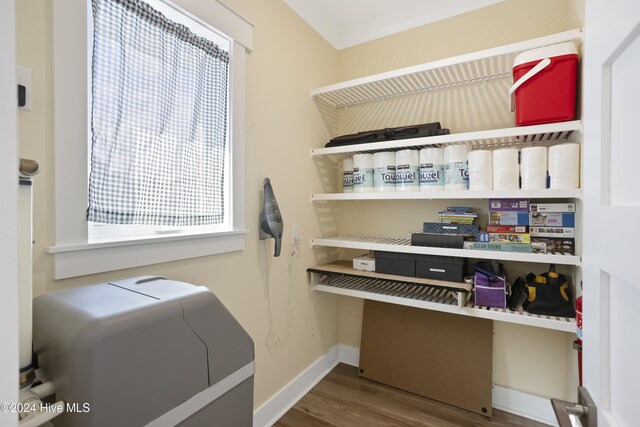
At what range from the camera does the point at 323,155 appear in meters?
2.26

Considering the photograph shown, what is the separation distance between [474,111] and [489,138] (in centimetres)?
46

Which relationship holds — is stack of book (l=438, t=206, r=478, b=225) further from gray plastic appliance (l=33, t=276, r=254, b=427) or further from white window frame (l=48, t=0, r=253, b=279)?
white window frame (l=48, t=0, r=253, b=279)

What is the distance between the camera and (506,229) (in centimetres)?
164

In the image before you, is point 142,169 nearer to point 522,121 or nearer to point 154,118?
point 154,118

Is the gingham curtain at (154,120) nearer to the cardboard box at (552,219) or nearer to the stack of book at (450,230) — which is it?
→ the stack of book at (450,230)

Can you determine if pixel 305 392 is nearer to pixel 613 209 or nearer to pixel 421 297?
pixel 421 297

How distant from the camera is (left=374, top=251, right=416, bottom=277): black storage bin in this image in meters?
1.85

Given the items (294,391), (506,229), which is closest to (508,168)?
(506,229)

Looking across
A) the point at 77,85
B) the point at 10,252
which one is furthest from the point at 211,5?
the point at 10,252

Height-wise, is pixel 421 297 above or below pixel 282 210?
below

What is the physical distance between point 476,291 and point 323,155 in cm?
133

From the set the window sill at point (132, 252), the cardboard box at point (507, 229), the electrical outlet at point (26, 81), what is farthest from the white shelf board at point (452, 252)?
the electrical outlet at point (26, 81)

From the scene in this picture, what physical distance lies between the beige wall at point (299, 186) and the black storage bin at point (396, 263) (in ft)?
1.14

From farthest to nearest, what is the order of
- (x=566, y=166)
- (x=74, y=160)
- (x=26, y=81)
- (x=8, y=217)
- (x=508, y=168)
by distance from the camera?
(x=508, y=168) → (x=566, y=166) → (x=74, y=160) → (x=26, y=81) → (x=8, y=217)
